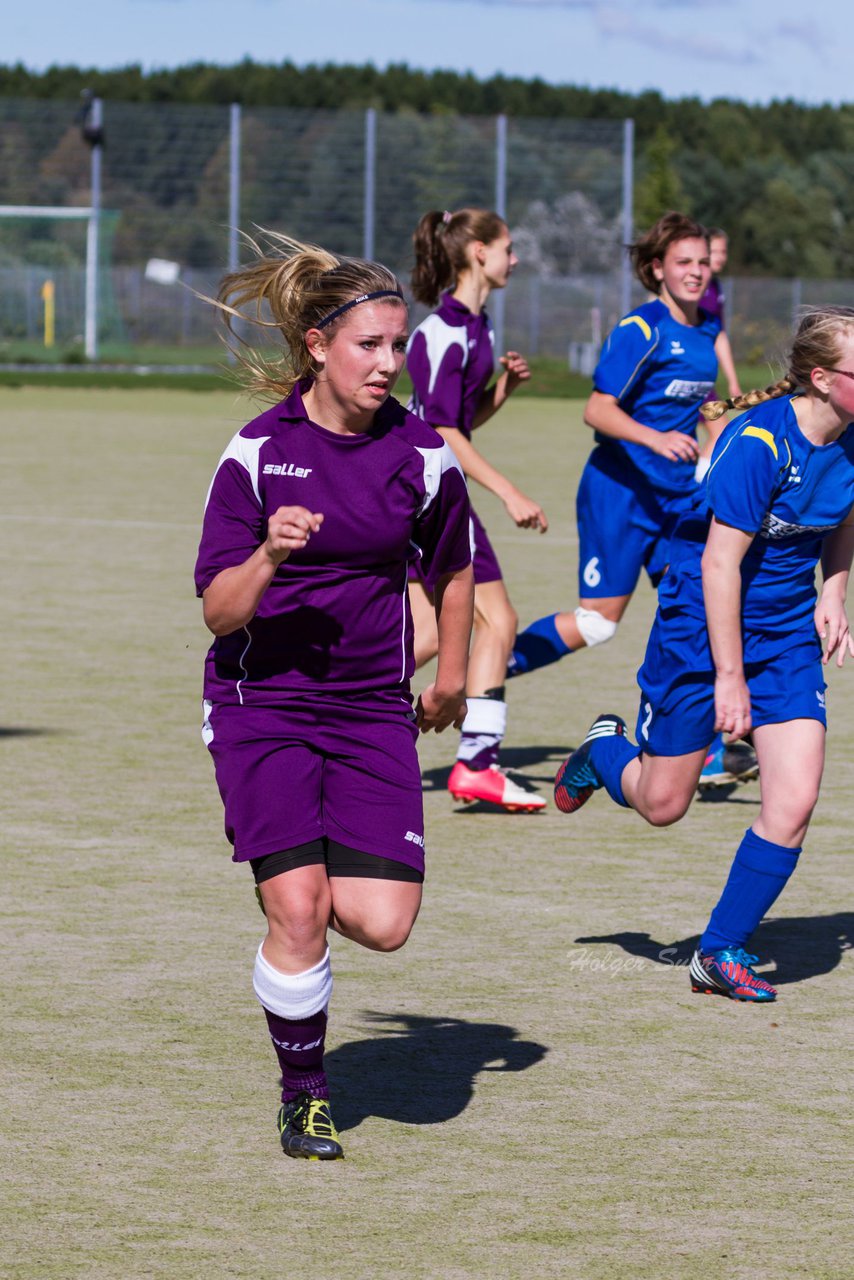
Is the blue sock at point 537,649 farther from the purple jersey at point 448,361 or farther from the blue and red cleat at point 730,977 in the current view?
the blue and red cleat at point 730,977

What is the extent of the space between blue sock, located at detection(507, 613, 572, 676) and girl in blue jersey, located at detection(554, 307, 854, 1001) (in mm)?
2485

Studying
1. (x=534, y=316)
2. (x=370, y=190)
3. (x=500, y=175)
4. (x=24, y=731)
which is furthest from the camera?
(x=534, y=316)

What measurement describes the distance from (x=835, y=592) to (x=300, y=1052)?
6.68ft

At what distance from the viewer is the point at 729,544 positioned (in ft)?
17.0

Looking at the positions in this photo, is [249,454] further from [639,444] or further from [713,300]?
[713,300]

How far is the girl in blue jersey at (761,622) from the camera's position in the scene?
515 centimetres

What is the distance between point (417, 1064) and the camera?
4797 mm

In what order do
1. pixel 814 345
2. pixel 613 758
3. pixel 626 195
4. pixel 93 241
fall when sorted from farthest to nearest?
pixel 626 195 < pixel 93 241 < pixel 613 758 < pixel 814 345

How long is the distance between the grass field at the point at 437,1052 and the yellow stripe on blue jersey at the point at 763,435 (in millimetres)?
1369

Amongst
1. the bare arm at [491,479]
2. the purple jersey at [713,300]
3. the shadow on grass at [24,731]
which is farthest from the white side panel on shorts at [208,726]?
the purple jersey at [713,300]

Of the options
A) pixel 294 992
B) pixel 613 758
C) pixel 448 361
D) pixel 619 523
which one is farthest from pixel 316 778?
pixel 619 523

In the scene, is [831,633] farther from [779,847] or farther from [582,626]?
[582,626]

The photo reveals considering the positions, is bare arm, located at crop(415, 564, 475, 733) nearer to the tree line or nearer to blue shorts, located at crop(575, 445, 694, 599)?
blue shorts, located at crop(575, 445, 694, 599)

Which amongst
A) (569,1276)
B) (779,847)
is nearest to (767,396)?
(779,847)
